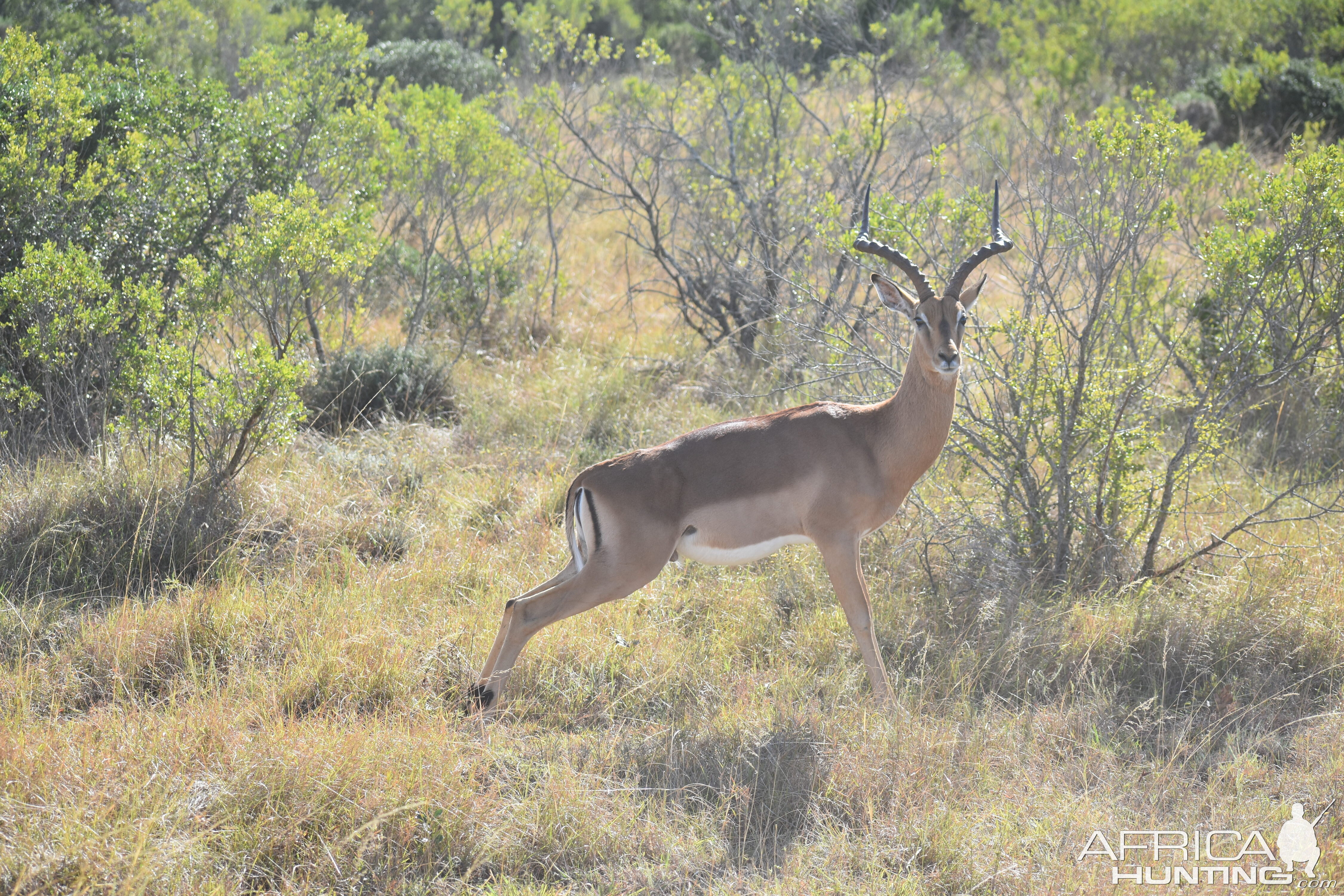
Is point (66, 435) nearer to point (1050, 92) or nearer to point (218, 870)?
point (218, 870)

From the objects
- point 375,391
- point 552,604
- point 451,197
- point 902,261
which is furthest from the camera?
point 451,197

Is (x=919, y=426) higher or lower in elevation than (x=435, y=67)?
lower

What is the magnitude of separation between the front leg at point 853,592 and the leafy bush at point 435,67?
40.6 ft

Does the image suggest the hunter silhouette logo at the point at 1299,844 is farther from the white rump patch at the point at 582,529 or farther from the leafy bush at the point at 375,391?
the leafy bush at the point at 375,391

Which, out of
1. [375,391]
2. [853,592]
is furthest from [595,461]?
[853,592]

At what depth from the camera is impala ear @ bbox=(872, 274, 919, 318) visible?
5.07 meters

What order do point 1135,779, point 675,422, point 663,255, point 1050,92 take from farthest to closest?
point 1050,92
point 663,255
point 675,422
point 1135,779

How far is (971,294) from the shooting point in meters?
5.05

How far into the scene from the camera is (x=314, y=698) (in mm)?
4801

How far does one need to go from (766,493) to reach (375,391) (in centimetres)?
409

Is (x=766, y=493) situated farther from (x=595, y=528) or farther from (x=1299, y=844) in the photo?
(x=1299, y=844)

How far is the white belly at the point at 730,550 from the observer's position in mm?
4840

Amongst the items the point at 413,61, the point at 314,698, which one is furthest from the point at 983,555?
the point at 413,61

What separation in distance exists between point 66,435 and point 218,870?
4190mm
